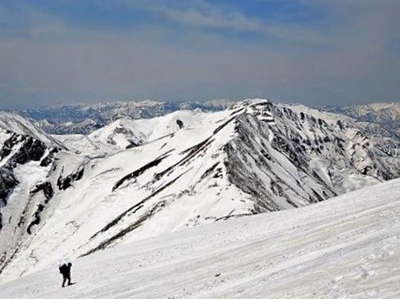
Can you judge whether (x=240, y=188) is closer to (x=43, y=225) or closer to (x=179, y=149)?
(x=179, y=149)

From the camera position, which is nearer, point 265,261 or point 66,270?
point 265,261

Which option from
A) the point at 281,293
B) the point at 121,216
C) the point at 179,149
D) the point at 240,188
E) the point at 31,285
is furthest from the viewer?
the point at 179,149

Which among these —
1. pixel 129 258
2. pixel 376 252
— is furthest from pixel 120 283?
pixel 376 252

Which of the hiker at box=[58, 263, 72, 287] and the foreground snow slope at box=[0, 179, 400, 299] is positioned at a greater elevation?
the foreground snow slope at box=[0, 179, 400, 299]

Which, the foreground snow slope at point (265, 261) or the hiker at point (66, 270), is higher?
the foreground snow slope at point (265, 261)

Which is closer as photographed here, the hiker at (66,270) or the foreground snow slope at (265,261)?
the foreground snow slope at (265,261)

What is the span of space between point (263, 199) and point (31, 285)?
84123mm

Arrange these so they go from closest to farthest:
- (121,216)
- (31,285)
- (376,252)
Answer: (376,252), (31,285), (121,216)

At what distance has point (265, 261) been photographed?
3028 centimetres

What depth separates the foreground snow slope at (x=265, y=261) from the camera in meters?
20.9

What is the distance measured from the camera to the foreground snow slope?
20859mm

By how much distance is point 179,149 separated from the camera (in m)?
192

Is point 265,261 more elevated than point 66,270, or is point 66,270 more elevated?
point 265,261

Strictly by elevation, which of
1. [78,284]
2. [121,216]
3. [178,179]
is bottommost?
[121,216]
